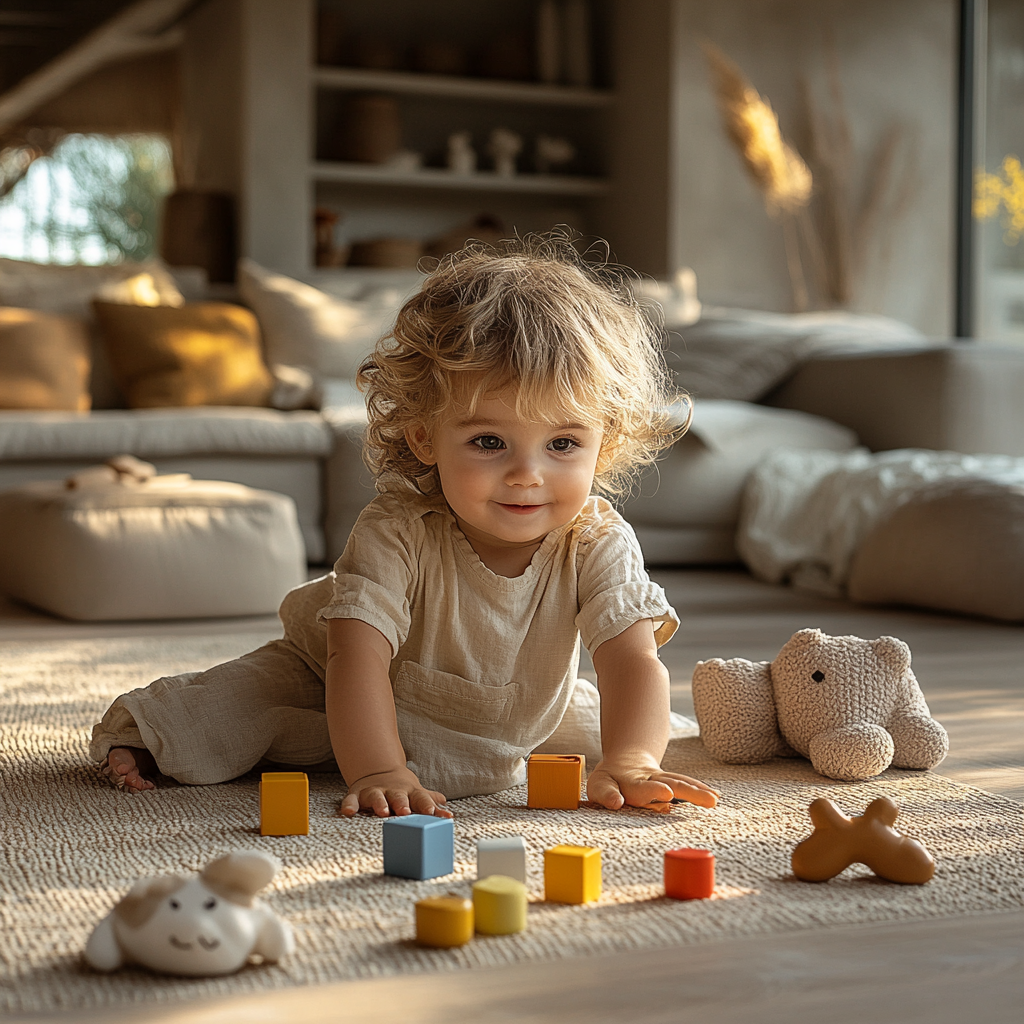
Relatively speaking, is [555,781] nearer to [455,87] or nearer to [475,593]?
[475,593]

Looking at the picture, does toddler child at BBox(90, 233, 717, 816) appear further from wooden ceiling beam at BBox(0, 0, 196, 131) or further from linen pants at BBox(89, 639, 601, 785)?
wooden ceiling beam at BBox(0, 0, 196, 131)

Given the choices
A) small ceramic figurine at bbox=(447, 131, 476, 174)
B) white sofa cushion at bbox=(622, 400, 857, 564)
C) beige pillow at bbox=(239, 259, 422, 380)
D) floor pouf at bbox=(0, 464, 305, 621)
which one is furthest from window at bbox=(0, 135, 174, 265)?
floor pouf at bbox=(0, 464, 305, 621)

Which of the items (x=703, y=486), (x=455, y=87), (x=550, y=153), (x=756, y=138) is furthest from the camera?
(x=550, y=153)

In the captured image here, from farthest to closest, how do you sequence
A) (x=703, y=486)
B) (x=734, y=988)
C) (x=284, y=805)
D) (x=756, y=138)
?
(x=756, y=138)
(x=703, y=486)
(x=284, y=805)
(x=734, y=988)

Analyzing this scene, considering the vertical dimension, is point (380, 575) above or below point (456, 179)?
below

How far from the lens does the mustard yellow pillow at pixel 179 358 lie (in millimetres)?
3434

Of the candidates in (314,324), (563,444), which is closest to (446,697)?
(563,444)

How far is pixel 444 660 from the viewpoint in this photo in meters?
1.27

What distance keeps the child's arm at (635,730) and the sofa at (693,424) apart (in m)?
1.63

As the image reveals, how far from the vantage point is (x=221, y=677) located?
132 cm

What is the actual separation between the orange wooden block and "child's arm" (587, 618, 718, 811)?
2 centimetres

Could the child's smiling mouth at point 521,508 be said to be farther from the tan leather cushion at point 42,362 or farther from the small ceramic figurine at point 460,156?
the small ceramic figurine at point 460,156

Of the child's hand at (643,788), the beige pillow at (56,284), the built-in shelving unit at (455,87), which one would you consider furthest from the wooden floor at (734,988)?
the built-in shelving unit at (455,87)

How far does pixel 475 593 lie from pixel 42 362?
2456 mm
